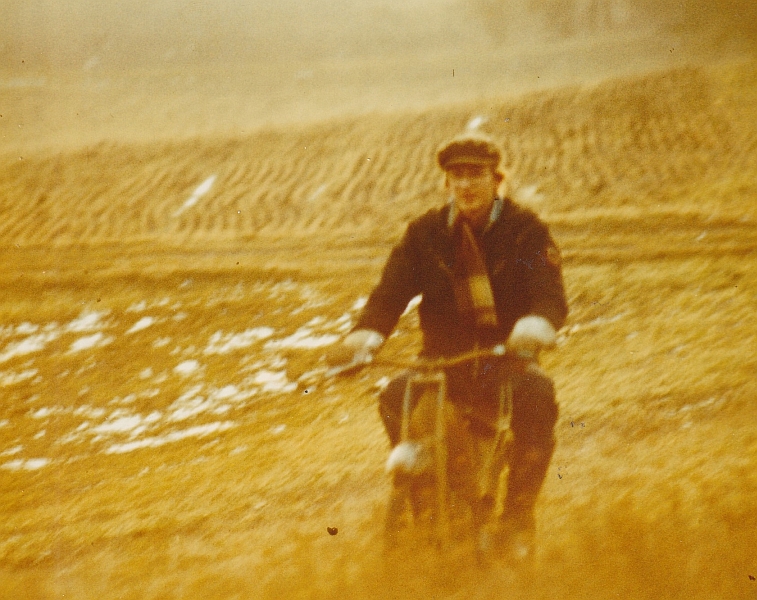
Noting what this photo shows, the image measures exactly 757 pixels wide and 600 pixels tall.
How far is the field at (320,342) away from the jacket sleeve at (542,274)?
559mm

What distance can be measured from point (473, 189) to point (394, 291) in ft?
1.30

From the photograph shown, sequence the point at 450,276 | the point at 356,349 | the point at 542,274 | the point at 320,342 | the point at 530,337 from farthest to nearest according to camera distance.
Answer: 1. the point at 320,342
2. the point at 450,276
3. the point at 542,274
4. the point at 356,349
5. the point at 530,337

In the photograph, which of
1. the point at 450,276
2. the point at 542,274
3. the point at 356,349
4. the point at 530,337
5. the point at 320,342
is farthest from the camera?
the point at 320,342

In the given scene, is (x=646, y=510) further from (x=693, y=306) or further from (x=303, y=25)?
(x=303, y=25)

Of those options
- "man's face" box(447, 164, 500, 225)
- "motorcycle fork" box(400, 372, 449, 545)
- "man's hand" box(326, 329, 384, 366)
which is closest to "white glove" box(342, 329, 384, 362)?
"man's hand" box(326, 329, 384, 366)

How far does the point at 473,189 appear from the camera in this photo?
7.05 ft

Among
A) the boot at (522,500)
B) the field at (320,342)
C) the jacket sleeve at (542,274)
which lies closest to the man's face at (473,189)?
the jacket sleeve at (542,274)

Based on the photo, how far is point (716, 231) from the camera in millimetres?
2752

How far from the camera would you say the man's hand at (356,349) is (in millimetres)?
1907

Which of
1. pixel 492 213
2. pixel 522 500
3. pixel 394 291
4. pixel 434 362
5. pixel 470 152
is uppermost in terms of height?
pixel 470 152

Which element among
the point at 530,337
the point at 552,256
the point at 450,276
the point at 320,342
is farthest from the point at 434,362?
the point at 320,342

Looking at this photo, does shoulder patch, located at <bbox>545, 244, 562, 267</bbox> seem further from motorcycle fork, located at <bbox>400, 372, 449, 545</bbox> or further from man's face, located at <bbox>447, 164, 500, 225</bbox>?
motorcycle fork, located at <bbox>400, 372, 449, 545</bbox>

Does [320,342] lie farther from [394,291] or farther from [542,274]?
[542,274]

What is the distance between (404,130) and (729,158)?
1.30 metres
